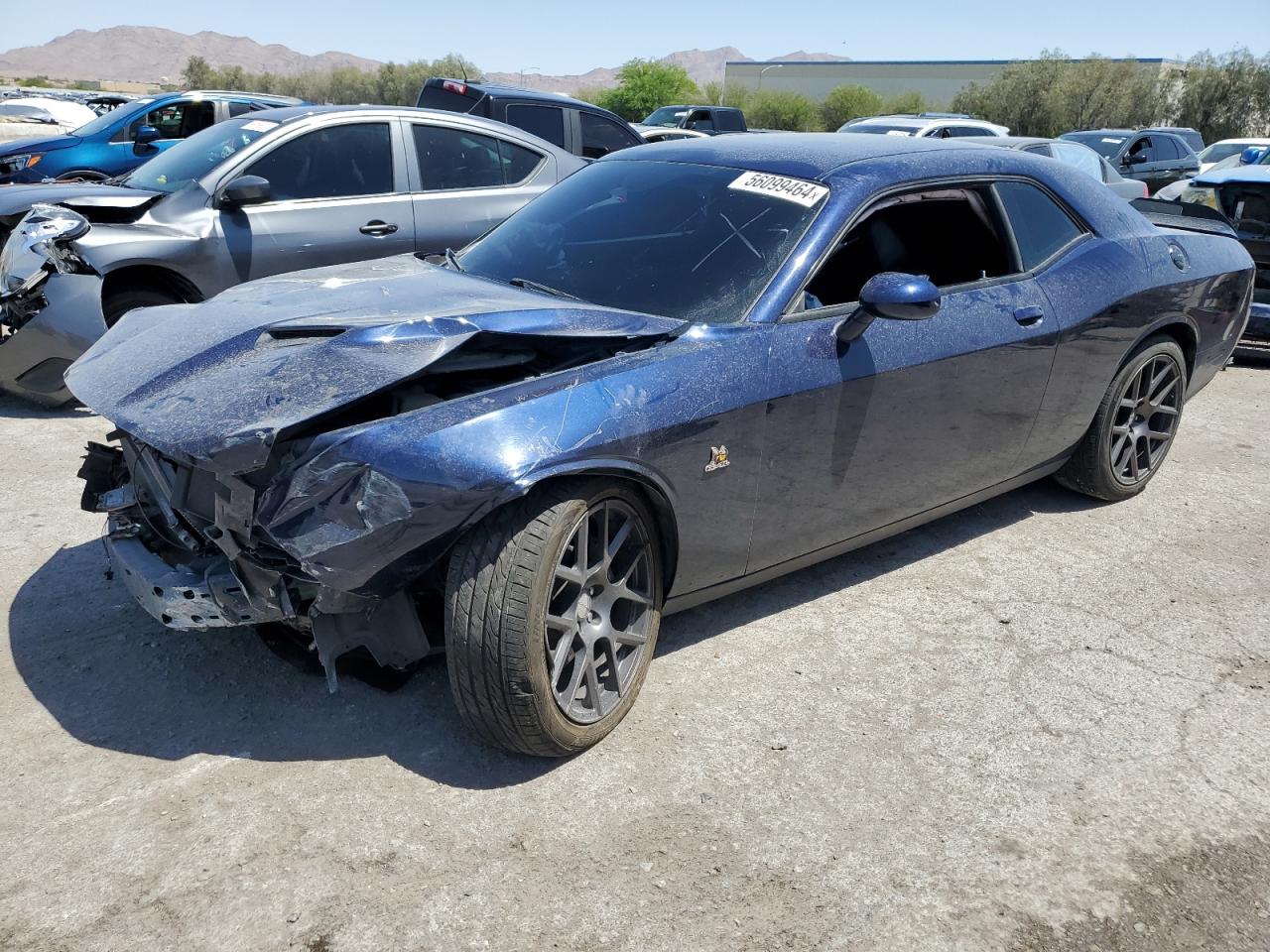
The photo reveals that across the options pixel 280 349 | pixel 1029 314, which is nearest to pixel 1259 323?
pixel 1029 314

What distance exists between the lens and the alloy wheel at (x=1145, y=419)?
4.80m

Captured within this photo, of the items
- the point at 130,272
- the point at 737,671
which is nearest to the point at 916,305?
the point at 737,671

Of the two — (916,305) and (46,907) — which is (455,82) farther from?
(46,907)

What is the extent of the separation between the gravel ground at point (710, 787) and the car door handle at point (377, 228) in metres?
2.92

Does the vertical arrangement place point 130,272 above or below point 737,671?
above

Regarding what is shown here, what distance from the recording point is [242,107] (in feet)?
38.1

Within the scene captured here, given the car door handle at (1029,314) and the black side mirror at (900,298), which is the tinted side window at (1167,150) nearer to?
the car door handle at (1029,314)

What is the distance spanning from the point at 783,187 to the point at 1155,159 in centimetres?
1590

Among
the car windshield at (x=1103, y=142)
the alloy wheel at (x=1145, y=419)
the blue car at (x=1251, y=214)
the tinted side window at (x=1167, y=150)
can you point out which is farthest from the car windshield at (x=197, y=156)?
the car windshield at (x=1103, y=142)

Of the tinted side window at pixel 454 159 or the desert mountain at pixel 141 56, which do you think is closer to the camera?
the tinted side window at pixel 454 159

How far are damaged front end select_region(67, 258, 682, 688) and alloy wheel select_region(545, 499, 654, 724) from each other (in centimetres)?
33

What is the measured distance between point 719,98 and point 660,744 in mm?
66237

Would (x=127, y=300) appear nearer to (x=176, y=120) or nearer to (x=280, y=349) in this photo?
(x=280, y=349)

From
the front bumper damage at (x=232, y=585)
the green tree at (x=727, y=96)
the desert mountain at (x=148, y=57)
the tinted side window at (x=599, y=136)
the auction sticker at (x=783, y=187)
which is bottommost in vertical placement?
the desert mountain at (x=148, y=57)
